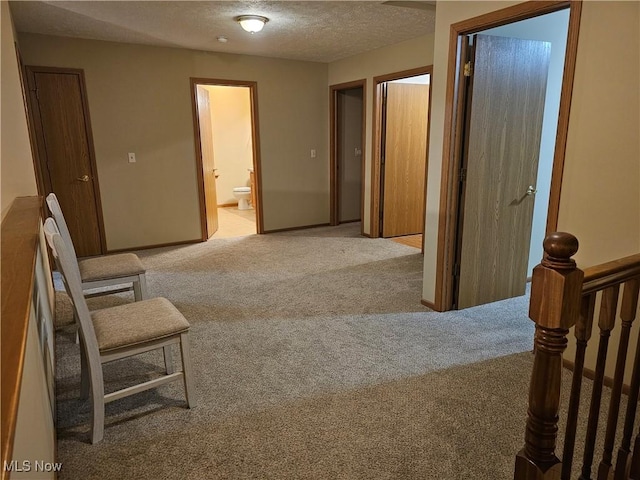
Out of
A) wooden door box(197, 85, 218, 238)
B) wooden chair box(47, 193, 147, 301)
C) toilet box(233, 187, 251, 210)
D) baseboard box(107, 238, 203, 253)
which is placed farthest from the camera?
toilet box(233, 187, 251, 210)

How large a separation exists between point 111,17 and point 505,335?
4107 millimetres

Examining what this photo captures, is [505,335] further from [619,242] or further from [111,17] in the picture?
[111,17]

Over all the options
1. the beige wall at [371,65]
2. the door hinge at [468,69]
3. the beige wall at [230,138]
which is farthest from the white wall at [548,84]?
the beige wall at [230,138]

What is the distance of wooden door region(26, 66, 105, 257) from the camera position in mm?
4320

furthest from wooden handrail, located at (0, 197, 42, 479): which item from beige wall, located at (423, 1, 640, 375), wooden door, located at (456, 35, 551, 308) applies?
wooden door, located at (456, 35, 551, 308)

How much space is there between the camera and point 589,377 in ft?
7.64

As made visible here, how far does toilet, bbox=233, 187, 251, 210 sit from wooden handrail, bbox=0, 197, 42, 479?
233 inches

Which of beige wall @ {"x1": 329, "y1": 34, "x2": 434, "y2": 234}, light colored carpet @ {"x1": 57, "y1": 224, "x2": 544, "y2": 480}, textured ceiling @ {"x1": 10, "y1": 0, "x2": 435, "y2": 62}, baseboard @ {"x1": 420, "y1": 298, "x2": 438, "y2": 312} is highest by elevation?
textured ceiling @ {"x1": 10, "y1": 0, "x2": 435, "y2": 62}

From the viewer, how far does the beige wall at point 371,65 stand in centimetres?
446

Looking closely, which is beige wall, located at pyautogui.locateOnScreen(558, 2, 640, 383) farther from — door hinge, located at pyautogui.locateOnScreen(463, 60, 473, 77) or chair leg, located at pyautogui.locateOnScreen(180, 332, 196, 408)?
chair leg, located at pyautogui.locateOnScreen(180, 332, 196, 408)

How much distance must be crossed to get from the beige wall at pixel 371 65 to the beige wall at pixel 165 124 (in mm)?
410

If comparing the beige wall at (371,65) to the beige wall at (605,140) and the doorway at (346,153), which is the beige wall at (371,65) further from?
the beige wall at (605,140)

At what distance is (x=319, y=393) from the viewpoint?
2.20m

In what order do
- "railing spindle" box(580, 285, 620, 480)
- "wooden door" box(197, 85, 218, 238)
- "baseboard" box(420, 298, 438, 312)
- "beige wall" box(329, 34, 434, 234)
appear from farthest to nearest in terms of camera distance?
"wooden door" box(197, 85, 218, 238) < "beige wall" box(329, 34, 434, 234) < "baseboard" box(420, 298, 438, 312) < "railing spindle" box(580, 285, 620, 480)
